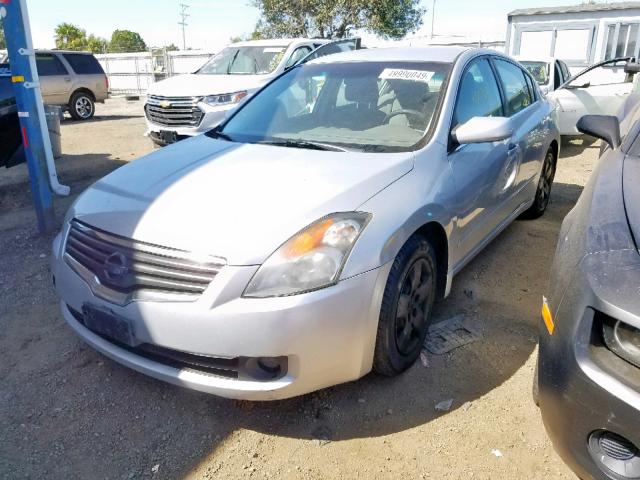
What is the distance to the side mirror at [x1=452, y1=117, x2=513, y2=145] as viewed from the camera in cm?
280

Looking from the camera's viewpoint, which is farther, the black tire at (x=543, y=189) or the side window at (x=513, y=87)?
the black tire at (x=543, y=189)

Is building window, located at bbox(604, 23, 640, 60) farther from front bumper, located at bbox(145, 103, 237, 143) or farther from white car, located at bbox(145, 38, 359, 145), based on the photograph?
front bumper, located at bbox(145, 103, 237, 143)

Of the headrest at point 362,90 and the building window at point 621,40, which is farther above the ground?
the building window at point 621,40

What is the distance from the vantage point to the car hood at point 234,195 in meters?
2.13

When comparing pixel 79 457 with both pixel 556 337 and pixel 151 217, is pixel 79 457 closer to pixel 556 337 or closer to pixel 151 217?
pixel 151 217

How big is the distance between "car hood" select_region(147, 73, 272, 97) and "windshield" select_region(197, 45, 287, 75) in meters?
0.49

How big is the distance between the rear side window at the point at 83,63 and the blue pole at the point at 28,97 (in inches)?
397

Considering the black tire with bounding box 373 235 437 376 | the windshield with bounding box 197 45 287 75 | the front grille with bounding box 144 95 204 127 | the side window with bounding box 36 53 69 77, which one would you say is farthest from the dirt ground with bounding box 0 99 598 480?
the side window with bounding box 36 53 69 77

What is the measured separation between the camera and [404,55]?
3514 millimetres

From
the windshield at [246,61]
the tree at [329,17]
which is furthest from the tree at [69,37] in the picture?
the windshield at [246,61]

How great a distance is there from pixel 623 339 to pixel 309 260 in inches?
44.3

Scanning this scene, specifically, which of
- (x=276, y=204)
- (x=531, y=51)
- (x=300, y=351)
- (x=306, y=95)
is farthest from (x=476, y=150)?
(x=531, y=51)

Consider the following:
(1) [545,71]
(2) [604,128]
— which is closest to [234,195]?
(2) [604,128]

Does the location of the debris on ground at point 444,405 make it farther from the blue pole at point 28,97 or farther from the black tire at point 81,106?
the black tire at point 81,106
